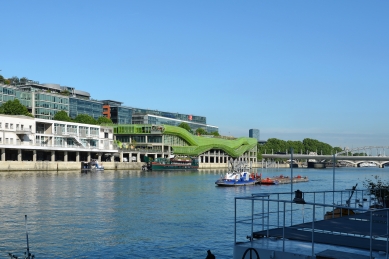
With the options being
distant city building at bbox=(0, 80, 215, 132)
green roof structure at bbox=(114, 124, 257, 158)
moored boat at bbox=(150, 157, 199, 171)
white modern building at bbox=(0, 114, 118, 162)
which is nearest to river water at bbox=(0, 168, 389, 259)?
white modern building at bbox=(0, 114, 118, 162)

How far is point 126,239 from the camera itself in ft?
104

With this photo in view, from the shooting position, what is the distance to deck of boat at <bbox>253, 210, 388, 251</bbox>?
14.9 metres

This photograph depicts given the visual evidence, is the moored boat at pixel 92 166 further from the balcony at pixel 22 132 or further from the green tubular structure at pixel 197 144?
the green tubular structure at pixel 197 144

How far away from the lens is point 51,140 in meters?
121

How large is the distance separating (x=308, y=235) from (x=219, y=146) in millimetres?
167769

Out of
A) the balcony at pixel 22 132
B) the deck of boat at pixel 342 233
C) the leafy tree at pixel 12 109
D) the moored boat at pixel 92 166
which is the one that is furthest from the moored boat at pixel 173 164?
the deck of boat at pixel 342 233

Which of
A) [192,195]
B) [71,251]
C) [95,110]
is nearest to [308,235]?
[71,251]

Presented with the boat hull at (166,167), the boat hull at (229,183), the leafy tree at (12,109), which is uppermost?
the leafy tree at (12,109)

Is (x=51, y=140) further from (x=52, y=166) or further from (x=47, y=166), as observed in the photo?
(x=47, y=166)

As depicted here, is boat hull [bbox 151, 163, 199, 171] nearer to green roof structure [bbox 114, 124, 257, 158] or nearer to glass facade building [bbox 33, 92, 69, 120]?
green roof structure [bbox 114, 124, 257, 158]

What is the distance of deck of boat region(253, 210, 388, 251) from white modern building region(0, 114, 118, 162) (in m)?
96.6

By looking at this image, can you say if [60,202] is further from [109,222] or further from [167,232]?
[167,232]

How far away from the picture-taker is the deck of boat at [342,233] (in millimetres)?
14930

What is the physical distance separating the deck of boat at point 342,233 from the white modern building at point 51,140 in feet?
317
